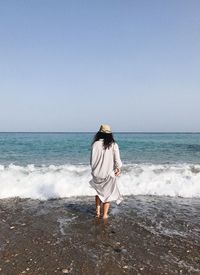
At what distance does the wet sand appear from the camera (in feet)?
14.2

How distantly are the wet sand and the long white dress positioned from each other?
0.52 metres

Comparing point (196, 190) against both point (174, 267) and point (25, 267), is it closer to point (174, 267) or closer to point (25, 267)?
point (174, 267)

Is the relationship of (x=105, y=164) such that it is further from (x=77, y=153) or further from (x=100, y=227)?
(x=77, y=153)

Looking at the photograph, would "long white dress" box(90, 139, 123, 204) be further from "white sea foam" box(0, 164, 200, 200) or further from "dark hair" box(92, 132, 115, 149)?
"white sea foam" box(0, 164, 200, 200)

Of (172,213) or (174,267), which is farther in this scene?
(172,213)

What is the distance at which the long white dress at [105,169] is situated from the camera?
22.0ft

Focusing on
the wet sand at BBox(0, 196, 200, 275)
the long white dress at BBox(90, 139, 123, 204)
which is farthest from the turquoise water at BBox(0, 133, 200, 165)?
the long white dress at BBox(90, 139, 123, 204)

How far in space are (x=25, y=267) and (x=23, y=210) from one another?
312cm

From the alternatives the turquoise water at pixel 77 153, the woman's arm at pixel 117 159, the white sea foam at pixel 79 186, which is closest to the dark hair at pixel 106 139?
the woman's arm at pixel 117 159

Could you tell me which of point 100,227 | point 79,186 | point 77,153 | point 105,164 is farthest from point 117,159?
point 77,153

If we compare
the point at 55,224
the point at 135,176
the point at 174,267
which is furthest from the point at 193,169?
the point at 174,267

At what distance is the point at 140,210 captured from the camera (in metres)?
7.37

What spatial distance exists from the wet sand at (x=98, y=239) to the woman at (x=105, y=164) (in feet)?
1.59

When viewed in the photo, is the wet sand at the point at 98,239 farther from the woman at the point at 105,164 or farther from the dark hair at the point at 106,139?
the dark hair at the point at 106,139
